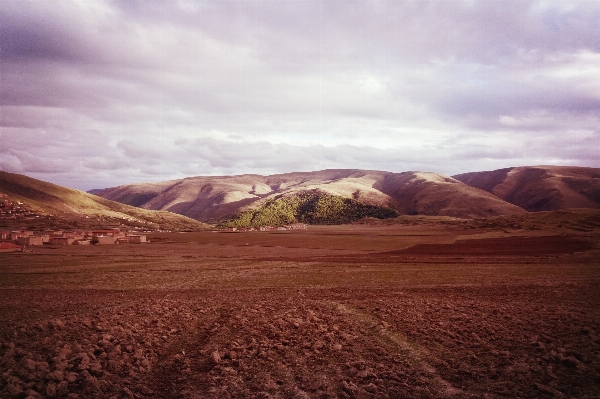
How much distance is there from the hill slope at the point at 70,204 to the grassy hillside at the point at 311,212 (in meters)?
26.1

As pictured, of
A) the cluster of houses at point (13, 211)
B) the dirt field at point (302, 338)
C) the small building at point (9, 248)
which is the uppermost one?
the cluster of houses at point (13, 211)

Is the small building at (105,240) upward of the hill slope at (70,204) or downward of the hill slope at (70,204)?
downward

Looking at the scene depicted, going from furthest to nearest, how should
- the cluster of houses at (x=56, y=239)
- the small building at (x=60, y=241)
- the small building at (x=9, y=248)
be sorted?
the small building at (x=60, y=241) < the cluster of houses at (x=56, y=239) < the small building at (x=9, y=248)

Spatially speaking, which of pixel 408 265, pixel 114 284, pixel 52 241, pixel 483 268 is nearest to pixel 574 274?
pixel 483 268

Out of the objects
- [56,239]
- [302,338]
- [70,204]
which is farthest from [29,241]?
[70,204]

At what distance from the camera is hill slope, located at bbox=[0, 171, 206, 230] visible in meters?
122

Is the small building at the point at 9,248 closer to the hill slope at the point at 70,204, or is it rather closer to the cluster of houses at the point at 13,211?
the cluster of houses at the point at 13,211

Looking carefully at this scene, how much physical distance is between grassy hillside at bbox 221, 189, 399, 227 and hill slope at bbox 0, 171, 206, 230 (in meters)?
26.1

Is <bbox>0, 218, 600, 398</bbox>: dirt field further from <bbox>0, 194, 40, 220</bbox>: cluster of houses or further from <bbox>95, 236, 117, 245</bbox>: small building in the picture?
<bbox>0, 194, 40, 220</bbox>: cluster of houses

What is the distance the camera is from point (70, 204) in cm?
14288

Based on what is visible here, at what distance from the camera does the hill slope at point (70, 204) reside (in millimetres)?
121594

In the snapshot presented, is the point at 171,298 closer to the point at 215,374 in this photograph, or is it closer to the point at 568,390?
the point at 215,374

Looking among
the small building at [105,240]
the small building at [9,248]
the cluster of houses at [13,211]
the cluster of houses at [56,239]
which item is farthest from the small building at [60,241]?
the cluster of houses at [13,211]

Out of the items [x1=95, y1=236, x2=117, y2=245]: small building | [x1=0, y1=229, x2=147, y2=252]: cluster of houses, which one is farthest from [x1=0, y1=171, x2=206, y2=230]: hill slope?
[x1=95, y1=236, x2=117, y2=245]: small building
